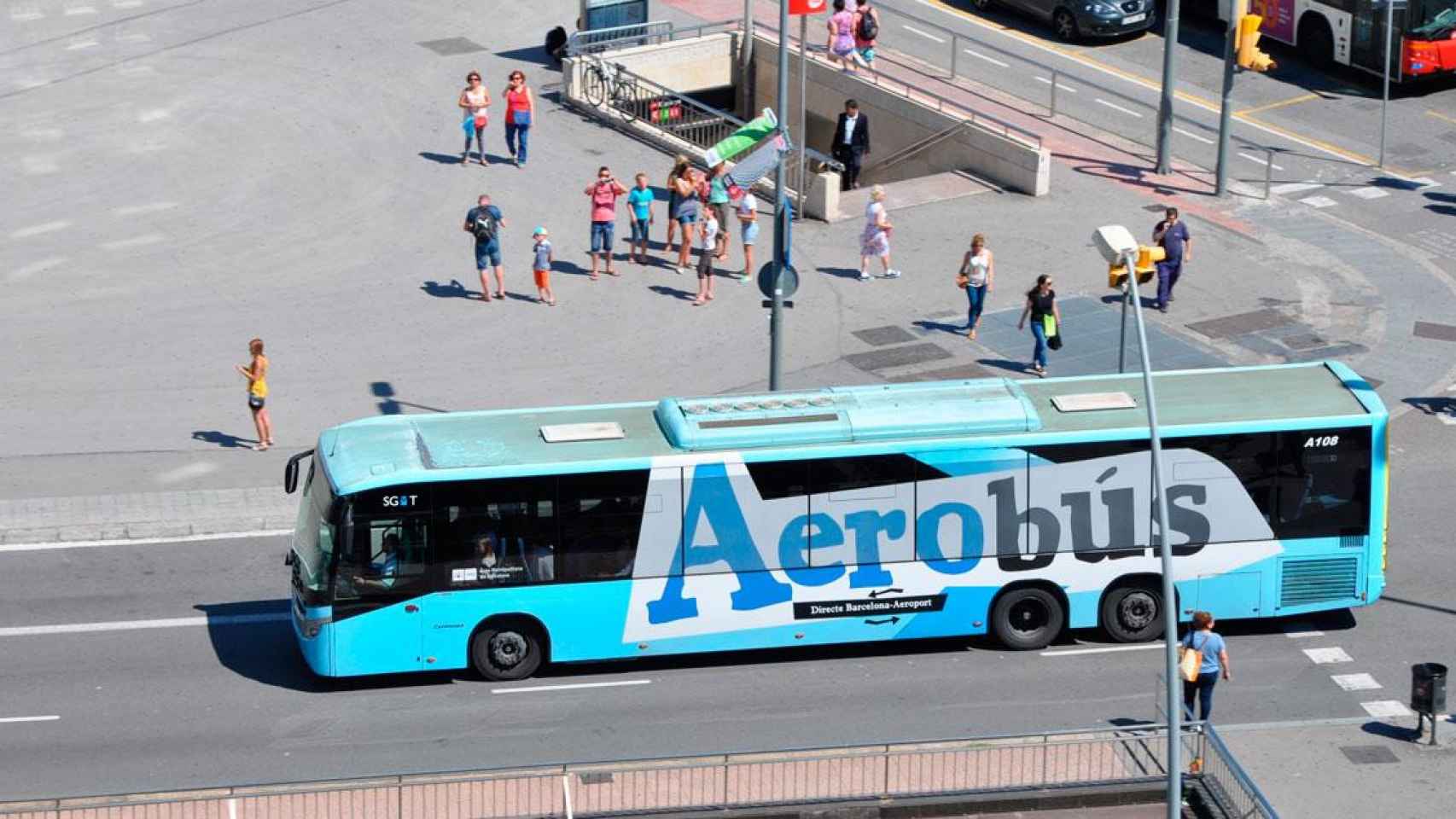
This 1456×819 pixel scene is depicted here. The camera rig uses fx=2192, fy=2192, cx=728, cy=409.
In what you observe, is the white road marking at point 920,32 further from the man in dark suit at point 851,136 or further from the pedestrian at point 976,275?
the pedestrian at point 976,275

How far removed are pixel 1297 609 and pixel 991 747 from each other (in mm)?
6057

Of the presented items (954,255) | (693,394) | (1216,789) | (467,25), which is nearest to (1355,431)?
(1216,789)

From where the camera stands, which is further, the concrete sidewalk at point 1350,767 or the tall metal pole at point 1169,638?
the concrete sidewalk at point 1350,767

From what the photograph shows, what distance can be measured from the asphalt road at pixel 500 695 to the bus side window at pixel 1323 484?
4.68 feet

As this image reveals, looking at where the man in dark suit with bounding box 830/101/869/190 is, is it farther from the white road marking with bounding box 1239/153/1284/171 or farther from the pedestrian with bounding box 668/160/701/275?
the white road marking with bounding box 1239/153/1284/171

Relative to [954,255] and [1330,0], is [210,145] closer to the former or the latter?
[954,255]

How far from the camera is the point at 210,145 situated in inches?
1673

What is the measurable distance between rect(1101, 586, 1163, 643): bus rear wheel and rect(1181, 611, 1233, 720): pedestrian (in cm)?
192

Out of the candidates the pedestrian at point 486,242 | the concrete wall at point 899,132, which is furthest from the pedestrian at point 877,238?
the pedestrian at point 486,242

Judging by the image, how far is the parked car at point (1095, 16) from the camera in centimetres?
4788

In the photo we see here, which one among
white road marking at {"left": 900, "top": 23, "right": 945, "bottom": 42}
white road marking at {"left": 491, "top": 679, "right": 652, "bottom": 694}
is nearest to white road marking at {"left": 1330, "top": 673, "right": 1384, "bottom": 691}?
white road marking at {"left": 491, "top": 679, "right": 652, "bottom": 694}

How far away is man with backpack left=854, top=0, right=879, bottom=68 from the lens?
45.2 metres

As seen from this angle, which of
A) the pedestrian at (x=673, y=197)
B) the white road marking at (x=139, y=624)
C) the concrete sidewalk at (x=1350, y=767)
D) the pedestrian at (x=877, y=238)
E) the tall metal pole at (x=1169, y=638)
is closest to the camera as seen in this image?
the tall metal pole at (x=1169, y=638)

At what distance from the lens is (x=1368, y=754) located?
23.0 metres
